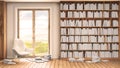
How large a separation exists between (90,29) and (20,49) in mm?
3259

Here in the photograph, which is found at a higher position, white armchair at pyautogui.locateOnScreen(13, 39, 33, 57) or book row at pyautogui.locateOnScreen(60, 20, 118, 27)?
book row at pyautogui.locateOnScreen(60, 20, 118, 27)

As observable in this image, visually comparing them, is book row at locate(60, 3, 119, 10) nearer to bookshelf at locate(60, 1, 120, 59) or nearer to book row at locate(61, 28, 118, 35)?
bookshelf at locate(60, 1, 120, 59)

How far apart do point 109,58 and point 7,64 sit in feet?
14.5

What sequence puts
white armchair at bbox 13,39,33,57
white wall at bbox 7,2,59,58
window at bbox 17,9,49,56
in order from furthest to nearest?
window at bbox 17,9,49,56, white wall at bbox 7,2,59,58, white armchair at bbox 13,39,33,57

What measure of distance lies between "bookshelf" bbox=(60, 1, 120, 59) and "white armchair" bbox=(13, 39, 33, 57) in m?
1.51

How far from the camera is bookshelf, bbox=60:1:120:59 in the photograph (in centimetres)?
1034

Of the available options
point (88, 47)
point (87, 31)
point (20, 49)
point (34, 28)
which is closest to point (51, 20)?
point (34, 28)

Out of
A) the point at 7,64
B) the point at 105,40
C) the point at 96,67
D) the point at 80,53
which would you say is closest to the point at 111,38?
the point at 105,40

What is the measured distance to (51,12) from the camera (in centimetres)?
1061

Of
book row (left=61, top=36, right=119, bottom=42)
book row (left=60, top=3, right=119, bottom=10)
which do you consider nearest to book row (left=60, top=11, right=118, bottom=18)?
book row (left=60, top=3, right=119, bottom=10)

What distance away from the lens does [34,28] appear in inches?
427

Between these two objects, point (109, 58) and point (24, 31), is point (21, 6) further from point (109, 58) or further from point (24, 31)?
point (109, 58)

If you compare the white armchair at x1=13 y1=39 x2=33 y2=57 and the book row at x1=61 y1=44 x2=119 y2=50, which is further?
the book row at x1=61 y1=44 x2=119 y2=50

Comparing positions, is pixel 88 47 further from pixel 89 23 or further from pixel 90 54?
pixel 89 23
